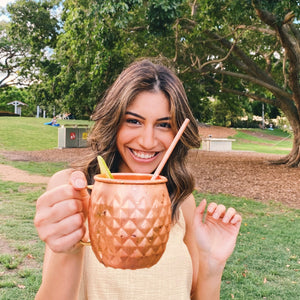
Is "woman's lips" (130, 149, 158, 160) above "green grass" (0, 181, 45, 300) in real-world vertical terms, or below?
above

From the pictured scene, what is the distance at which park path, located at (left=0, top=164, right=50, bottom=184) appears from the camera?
10.8 metres

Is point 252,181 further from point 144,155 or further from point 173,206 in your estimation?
point 144,155

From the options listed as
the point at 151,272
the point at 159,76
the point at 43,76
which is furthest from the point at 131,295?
the point at 43,76

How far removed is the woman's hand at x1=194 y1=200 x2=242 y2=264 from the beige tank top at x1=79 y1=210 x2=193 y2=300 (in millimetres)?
168

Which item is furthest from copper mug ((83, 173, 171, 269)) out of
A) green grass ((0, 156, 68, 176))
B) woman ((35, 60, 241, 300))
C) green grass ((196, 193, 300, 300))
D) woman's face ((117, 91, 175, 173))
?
green grass ((0, 156, 68, 176))

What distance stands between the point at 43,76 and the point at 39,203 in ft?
56.7

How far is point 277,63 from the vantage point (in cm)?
1730

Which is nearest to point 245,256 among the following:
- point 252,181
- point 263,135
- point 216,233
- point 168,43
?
point 216,233

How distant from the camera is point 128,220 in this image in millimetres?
951

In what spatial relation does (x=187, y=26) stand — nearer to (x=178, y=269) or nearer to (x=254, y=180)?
(x=254, y=180)

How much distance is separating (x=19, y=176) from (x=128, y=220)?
11.2 metres

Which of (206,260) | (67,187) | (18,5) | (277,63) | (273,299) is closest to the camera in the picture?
(67,187)

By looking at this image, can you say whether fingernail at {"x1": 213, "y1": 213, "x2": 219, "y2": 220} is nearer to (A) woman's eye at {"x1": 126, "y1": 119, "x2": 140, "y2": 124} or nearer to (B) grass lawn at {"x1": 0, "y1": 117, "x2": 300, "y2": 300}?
(A) woman's eye at {"x1": 126, "y1": 119, "x2": 140, "y2": 124}

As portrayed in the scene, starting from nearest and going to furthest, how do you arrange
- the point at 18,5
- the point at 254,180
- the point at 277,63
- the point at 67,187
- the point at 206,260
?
the point at 67,187, the point at 206,260, the point at 254,180, the point at 18,5, the point at 277,63
